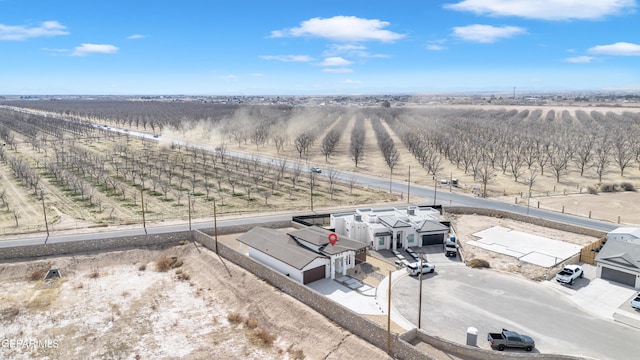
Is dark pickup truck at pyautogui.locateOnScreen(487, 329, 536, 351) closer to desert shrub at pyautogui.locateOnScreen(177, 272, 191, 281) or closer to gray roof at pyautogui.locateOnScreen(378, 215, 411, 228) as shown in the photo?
gray roof at pyautogui.locateOnScreen(378, 215, 411, 228)

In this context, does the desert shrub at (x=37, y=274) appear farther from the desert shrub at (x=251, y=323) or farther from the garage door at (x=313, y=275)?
the garage door at (x=313, y=275)

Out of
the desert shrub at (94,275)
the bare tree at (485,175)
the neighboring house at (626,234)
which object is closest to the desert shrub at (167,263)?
the desert shrub at (94,275)

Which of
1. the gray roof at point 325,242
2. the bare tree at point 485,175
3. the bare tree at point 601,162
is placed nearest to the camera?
the gray roof at point 325,242

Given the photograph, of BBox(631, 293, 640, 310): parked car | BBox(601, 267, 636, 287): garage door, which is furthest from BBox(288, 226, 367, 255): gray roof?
BBox(631, 293, 640, 310): parked car

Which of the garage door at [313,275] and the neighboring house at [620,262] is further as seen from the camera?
the garage door at [313,275]

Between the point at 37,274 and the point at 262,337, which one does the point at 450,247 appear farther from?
the point at 37,274
